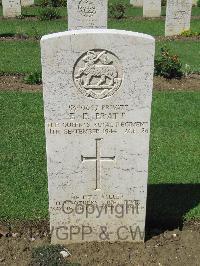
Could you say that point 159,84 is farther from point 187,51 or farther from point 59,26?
point 59,26

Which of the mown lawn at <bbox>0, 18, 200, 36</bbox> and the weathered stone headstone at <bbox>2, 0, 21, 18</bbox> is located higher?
the weathered stone headstone at <bbox>2, 0, 21, 18</bbox>

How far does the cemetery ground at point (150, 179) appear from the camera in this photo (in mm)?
5590

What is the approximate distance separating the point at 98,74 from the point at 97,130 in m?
0.65

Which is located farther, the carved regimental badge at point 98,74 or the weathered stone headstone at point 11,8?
the weathered stone headstone at point 11,8

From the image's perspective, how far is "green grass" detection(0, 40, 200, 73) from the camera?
1286 cm

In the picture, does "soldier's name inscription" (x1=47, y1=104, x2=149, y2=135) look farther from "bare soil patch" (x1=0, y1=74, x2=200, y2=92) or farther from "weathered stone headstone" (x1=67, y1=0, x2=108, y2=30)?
"weathered stone headstone" (x1=67, y1=0, x2=108, y2=30)

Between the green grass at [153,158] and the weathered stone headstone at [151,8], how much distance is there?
10260 mm

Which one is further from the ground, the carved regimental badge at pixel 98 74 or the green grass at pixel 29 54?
the carved regimental badge at pixel 98 74

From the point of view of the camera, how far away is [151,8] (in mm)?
20344

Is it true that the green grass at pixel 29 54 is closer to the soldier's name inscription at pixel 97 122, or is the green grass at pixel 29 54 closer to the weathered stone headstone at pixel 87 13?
the weathered stone headstone at pixel 87 13

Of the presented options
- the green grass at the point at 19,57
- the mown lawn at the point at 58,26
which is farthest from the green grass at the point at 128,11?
the green grass at the point at 19,57

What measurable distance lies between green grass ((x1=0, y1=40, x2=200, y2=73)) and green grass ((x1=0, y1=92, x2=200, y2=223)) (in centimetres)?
216

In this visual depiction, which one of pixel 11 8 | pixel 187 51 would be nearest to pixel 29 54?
pixel 187 51

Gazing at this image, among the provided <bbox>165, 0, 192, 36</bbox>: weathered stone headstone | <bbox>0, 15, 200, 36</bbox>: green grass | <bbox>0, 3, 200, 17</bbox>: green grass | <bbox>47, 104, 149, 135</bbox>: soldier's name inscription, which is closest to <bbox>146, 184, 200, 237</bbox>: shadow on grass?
<bbox>47, 104, 149, 135</bbox>: soldier's name inscription
